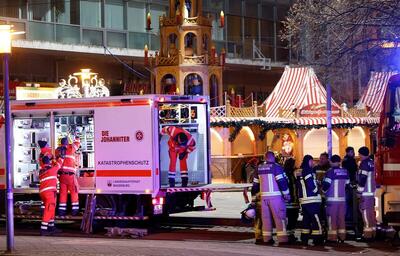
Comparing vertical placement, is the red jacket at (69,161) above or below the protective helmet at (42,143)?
below

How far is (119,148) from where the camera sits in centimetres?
1781

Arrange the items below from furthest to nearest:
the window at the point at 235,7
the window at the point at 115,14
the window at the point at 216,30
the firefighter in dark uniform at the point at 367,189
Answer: the window at the point at 235,7, the window at the point at 216,30, the window at the point at 115,14, the firefighter in dark uniform at the point at 367,189

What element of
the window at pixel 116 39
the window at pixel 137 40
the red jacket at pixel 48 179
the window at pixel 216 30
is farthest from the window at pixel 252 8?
the red jacket at pixel 48 179

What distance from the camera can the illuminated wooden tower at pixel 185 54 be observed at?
99.9 feet

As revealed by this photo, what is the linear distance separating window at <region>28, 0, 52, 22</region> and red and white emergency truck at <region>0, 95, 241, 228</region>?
60.9ft

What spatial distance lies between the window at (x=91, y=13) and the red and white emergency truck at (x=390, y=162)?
83.3 feet

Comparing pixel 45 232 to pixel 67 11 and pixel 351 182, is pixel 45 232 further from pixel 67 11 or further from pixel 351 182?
pixel 67 11

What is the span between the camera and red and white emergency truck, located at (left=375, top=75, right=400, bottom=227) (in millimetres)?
14344

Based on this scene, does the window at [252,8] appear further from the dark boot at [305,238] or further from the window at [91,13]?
the dark boot at [305,238]

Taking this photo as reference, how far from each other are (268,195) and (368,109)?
19571mm

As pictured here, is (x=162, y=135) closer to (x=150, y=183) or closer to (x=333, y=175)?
(x=150, y=183)

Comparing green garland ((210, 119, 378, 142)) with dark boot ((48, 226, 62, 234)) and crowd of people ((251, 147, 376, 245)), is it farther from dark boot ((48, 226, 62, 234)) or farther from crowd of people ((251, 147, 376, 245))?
crowd of people ((251, 147, 376, 245))

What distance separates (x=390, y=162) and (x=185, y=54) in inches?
669

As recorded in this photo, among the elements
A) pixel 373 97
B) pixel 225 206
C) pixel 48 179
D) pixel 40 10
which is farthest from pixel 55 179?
pixel 40 10
